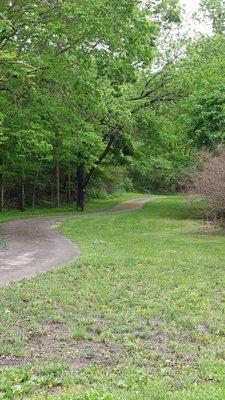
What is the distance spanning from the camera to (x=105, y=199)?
156 ft

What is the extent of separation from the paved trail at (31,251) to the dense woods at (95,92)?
340 cm

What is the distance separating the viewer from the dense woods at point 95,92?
1792cm

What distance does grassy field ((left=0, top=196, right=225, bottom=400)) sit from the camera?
506 cm

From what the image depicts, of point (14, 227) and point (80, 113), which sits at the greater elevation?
point (80, 113)

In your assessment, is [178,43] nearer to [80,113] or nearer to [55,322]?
[80,113]

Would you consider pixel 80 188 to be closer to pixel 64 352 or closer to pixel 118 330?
pixel 118 330

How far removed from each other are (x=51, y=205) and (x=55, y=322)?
30043 millimetres

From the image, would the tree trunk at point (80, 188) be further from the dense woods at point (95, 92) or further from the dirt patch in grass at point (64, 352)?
the dirt patch in grass at point (64, 352)

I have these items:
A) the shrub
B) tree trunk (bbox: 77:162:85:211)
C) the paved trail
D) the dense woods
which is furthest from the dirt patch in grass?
tree trunk (bbox: 77:162:85:211)

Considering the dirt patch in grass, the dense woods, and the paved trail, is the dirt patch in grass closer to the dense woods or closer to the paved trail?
the paved trail

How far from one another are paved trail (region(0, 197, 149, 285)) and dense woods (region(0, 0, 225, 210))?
11.2 ft

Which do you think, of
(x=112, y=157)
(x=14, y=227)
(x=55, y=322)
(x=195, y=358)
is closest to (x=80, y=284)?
(x=55, y=322)

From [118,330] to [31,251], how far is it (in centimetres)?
790

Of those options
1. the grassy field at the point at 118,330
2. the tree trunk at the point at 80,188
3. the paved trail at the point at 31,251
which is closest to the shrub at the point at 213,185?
the grassy field at the point at 118,330
